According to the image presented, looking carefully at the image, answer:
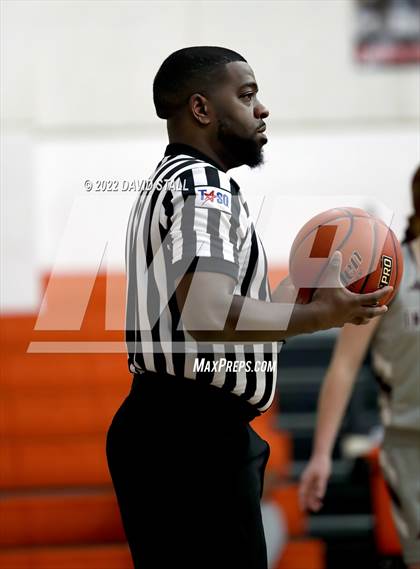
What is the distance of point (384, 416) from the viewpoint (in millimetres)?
2742

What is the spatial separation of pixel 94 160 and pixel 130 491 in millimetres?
4208

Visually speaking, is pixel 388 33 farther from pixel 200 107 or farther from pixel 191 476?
pixel 191 476

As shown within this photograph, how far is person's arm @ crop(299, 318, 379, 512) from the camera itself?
2.77 metres

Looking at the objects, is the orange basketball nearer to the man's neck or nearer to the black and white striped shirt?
the black and white striped shirt

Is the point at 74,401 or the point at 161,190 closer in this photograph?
the point at 161,190

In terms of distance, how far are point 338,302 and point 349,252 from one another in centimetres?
26

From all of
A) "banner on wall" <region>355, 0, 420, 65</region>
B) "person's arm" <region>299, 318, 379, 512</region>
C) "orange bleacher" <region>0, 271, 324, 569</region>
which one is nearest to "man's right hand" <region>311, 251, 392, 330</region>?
"person's arm" <region>299, 318, 379, 512</region>

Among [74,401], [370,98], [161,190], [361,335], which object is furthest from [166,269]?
[370,98]

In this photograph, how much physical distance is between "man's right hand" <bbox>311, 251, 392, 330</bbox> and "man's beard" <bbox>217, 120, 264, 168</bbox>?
0.34 m

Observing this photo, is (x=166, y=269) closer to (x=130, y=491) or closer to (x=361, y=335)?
(x=130, y=491)

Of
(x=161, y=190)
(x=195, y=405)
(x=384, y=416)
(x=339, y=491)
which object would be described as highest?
(x=161, y=190)

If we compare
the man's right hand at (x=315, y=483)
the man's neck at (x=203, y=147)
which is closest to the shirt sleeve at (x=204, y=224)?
the man's neck at (x=203, y=147)

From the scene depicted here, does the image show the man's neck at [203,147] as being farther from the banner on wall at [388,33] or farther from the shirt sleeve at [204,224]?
the banner on wall at [388,33]

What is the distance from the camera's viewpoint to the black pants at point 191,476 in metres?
1.93
